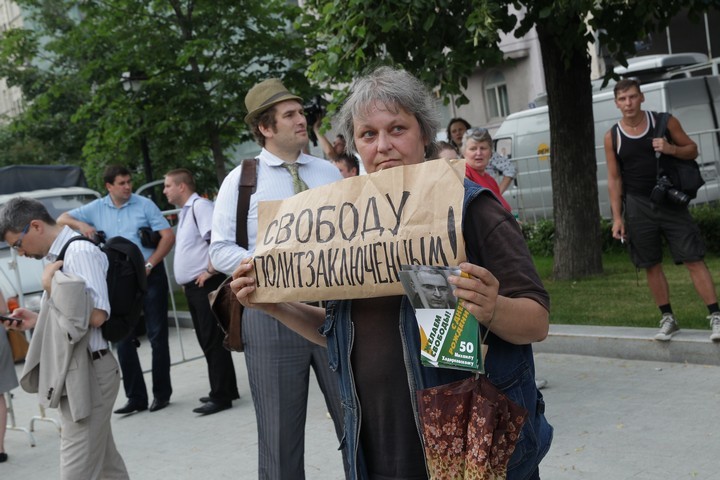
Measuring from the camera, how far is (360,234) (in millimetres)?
2643

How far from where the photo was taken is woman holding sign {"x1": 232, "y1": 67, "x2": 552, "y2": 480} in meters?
2.39

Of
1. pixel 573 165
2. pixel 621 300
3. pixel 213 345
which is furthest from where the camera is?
pixel 573 165

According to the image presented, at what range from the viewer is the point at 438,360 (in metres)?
2.34

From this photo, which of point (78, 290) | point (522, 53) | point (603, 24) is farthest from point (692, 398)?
point (522, 53)

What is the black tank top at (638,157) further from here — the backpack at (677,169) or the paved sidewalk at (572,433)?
the paved sidewalk at (572,433)

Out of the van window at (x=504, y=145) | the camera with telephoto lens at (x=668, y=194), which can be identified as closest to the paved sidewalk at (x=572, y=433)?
the camera with telephoto lens at (x=668, y=194)

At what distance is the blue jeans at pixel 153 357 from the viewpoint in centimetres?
875

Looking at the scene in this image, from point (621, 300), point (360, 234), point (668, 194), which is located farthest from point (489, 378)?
point (621, 300)

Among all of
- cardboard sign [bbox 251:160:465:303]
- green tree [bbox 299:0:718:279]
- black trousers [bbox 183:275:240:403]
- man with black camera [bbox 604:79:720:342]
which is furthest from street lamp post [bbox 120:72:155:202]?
cardboard sign [bbox 251:160:465:303]

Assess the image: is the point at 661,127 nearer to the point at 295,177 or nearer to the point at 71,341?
the point at 295,177

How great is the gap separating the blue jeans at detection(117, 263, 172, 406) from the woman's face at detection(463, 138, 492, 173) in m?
3.33

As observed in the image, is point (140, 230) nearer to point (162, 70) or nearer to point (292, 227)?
point (292, 227)

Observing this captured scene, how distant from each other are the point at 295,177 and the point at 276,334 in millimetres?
821

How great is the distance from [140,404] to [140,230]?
1.76m
